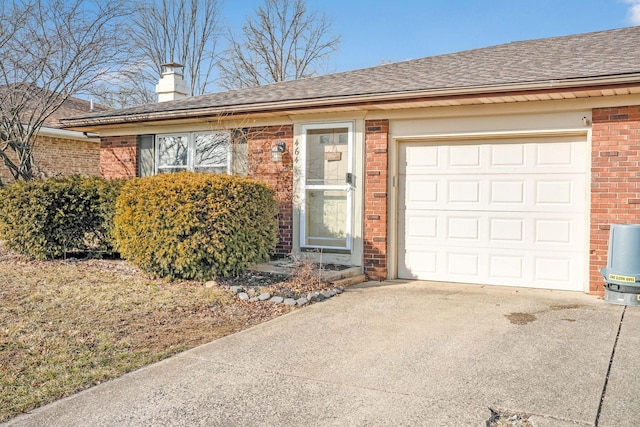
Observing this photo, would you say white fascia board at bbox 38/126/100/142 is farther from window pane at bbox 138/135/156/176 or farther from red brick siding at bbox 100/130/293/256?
red brick siding at bbox 100/130/293/256

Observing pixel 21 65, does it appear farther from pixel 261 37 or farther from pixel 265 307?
pixel 261 37

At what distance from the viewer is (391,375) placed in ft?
13.2

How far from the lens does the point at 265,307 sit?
20.7ft

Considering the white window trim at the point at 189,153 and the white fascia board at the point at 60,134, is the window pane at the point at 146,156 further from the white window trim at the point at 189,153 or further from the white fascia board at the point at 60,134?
the white fascia board at the point at 60,134

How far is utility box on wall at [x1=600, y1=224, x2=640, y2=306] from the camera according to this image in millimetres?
6293

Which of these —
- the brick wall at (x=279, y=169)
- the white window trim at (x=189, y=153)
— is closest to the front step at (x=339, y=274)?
the brick wall at (x=279, y=169)

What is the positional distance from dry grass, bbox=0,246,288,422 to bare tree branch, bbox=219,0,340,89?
20.5 meters

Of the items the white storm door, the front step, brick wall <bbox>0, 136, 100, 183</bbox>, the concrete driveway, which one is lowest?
the concrete driveway

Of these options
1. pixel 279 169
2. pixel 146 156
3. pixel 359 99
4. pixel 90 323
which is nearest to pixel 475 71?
pixel 359 99

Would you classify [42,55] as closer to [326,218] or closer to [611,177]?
[326,218]

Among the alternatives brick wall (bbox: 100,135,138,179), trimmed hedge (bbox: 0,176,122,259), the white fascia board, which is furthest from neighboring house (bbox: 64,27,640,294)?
the white fascia board

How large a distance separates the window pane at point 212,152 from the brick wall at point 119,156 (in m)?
1.60

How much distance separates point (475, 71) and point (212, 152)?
15.6ft

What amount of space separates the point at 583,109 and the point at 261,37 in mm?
22425
